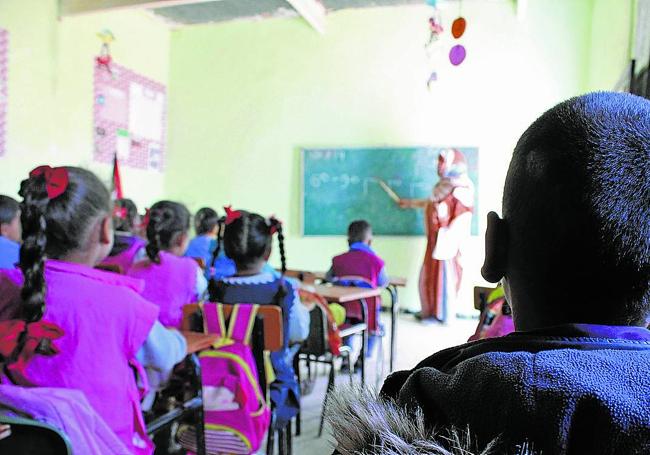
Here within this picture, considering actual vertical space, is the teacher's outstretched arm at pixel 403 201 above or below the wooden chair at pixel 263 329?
above

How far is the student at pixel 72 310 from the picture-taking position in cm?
124

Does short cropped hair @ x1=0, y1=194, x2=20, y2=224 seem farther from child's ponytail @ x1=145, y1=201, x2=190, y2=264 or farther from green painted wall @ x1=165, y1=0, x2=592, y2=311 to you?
green painted wall @ x1=165, y1=0, x2=592, y2=311

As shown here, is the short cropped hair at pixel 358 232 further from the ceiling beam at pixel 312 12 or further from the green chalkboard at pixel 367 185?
the ceiling beam at pixel 312 12

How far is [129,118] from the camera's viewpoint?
6277mm

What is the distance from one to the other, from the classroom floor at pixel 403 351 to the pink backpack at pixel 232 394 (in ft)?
0.94

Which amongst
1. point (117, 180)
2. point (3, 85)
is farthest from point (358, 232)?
point (3, 85)

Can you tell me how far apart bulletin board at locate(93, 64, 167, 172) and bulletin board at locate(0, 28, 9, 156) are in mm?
1095

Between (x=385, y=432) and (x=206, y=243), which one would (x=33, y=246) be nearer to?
(x=385, y=432)

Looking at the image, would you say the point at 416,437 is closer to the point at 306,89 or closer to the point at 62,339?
the point at 62,339

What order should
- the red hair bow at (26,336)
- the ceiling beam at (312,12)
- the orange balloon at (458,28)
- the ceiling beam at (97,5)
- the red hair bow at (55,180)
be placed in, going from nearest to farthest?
the red hair bow at (26,336) < the red hair bow at (55,180) < the orange balloon at (458,28) < the ceiling beam at (97,5) < the ceiling beam at (312,12)

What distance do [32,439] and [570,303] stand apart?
0.95m

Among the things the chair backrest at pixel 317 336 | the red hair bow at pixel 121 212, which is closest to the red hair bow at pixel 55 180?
the chair backrest at pixel 317 336

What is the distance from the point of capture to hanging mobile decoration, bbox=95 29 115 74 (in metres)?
5.79

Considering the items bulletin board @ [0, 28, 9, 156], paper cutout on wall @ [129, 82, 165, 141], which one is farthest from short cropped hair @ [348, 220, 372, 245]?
paper cutout on wall @ [129, 82, 165, 141]
